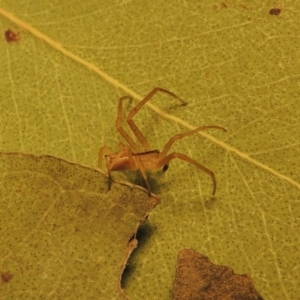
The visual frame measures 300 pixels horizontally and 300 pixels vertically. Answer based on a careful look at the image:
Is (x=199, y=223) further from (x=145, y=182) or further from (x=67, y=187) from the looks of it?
(x=67, y=187)

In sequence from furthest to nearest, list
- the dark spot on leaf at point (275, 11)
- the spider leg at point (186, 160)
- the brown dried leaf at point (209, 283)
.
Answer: the dark spot on leaf at point (275, 11) < the spider leg at point (186, 160) < the brown dried leaf at point (209, 283)

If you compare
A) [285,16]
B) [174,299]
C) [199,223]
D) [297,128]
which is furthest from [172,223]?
[285,16]

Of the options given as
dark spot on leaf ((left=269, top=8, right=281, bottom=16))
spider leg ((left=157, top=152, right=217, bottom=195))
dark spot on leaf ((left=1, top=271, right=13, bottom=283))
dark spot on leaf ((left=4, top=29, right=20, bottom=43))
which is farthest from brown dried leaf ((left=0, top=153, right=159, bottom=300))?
dark spot on leaf ((left=269, top=8, right=281, bottom=16))

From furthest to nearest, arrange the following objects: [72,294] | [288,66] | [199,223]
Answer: [288,66] → [199,223] → [72,294]

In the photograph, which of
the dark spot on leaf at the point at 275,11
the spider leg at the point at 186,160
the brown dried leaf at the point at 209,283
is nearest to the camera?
the brown dried leaf at the point at 209,283

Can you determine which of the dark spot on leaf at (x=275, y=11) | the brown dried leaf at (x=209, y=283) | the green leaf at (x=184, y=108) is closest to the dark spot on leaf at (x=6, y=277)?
the green leaf at (x=184, y=108)

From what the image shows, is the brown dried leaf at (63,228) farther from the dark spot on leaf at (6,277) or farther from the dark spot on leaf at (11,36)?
the dark spot on leaf at (11,36)

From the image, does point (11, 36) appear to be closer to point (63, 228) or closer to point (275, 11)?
point (63, 228)
